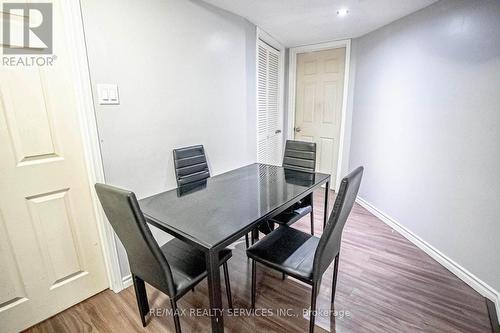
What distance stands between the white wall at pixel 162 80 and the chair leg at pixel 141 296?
43 cm

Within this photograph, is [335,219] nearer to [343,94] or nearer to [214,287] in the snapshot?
[214,287]

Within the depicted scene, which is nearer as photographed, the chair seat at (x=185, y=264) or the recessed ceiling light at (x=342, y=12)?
the chair seat at (x=185, y=264)

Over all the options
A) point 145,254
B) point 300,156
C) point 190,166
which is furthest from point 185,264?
point 300,156

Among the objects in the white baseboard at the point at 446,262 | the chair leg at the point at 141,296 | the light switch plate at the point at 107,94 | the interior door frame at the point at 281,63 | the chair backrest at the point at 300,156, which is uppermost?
the interior door frame at the point at 281,63

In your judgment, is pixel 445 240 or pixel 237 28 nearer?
pixel 445 240

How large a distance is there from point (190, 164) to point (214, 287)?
113cm

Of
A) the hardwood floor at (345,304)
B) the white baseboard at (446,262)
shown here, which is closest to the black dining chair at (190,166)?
the hardwood floor at (345,304)

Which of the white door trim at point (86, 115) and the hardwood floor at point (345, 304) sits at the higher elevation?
the white door trim at point (86, 115)

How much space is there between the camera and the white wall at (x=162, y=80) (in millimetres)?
1493

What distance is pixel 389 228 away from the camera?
102 inches

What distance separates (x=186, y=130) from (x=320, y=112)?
2.35m

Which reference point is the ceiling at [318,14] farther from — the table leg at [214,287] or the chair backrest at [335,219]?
the table leg at [214,287]

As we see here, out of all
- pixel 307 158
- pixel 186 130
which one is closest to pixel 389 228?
pixel 307 158

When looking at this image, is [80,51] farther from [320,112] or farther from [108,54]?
[320,112]
